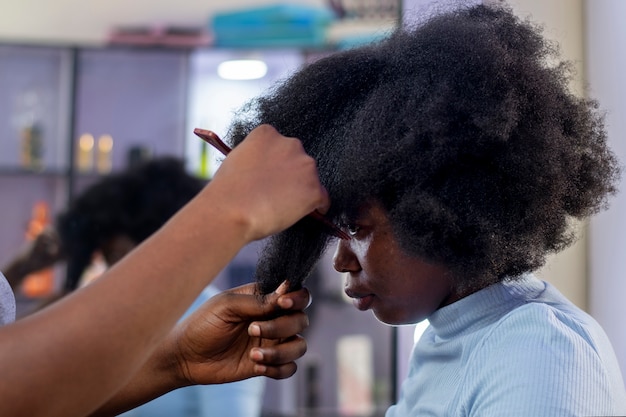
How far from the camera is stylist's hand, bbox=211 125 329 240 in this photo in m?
0.80

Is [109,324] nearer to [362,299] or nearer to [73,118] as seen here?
[362,299]

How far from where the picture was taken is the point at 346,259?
1.06m

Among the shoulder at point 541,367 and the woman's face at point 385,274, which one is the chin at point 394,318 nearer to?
the woman's face at point 385,274

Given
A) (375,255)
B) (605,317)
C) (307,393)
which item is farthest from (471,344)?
(307,393)

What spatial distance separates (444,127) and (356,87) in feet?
0.57

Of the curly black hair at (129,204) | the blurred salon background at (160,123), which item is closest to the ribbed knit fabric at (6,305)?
the curly black hair at (129,204)

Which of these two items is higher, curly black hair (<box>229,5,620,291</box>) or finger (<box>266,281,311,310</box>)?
curly black hair (<box>229,5,620,291</box>)

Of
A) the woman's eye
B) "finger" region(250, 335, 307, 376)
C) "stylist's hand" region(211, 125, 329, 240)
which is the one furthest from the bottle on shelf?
"stylist's hand" region(211, 125, 329, 240)

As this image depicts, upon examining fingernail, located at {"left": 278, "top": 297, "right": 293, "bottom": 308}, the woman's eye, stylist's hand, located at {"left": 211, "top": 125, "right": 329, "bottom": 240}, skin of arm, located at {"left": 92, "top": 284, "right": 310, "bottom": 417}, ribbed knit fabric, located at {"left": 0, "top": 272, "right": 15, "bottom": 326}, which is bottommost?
skin of arm, located at {"left": 92, "top": 284, "right": 310, "bottom": 417}

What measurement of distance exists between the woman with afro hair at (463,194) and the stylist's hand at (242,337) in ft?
0.15

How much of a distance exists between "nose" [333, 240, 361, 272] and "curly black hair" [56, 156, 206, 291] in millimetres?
1388

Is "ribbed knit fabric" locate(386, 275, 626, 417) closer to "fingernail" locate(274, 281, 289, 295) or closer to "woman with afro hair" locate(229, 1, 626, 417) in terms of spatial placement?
"woman with afro hair" locate(229, 1, 626, 417)

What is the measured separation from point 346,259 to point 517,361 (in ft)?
0.91

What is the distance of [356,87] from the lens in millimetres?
1067
